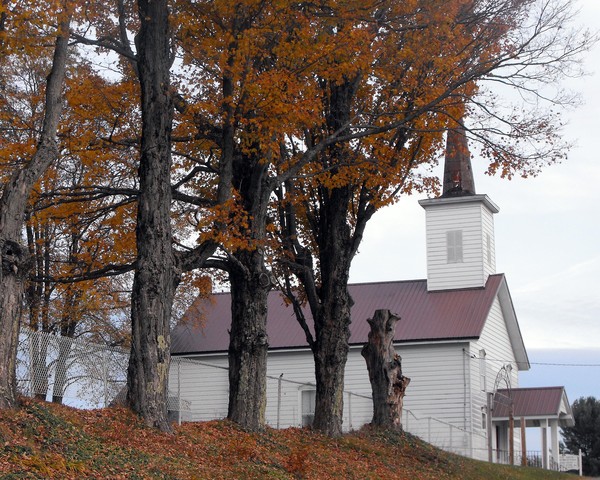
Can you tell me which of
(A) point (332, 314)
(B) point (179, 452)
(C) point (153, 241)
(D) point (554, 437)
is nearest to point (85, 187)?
(C) point (153, 241)

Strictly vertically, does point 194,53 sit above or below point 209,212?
above

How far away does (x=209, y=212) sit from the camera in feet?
59.6

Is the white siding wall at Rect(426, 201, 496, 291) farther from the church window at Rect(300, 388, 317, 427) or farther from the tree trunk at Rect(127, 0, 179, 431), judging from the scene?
the tree trunk at Rect(127, 0, 179, 431)

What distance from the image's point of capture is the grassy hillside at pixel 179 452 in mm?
12008

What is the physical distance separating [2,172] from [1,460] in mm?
12922

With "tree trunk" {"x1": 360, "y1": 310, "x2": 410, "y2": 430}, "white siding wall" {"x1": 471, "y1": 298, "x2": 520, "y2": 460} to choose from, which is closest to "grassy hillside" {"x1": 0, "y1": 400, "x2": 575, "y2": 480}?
"tree trunk" {"x1": 360, "y1": 310, "x2": 410, "y2": 430}

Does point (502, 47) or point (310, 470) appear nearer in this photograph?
point (310, 470)

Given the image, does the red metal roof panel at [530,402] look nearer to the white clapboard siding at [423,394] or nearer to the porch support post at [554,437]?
the white clapboard siding at [423,394]

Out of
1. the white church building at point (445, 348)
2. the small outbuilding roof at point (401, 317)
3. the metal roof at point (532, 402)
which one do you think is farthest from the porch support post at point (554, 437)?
the small outbuilding roof at point (401, 317)

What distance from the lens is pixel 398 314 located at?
38906mm

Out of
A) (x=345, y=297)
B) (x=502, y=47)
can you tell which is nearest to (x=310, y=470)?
(x=345, y=297)

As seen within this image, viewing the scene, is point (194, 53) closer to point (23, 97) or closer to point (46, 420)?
point (46, 420)

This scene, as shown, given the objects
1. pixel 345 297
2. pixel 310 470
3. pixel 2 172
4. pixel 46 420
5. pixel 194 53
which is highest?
pixel 194 53

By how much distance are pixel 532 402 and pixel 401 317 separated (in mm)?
6975
